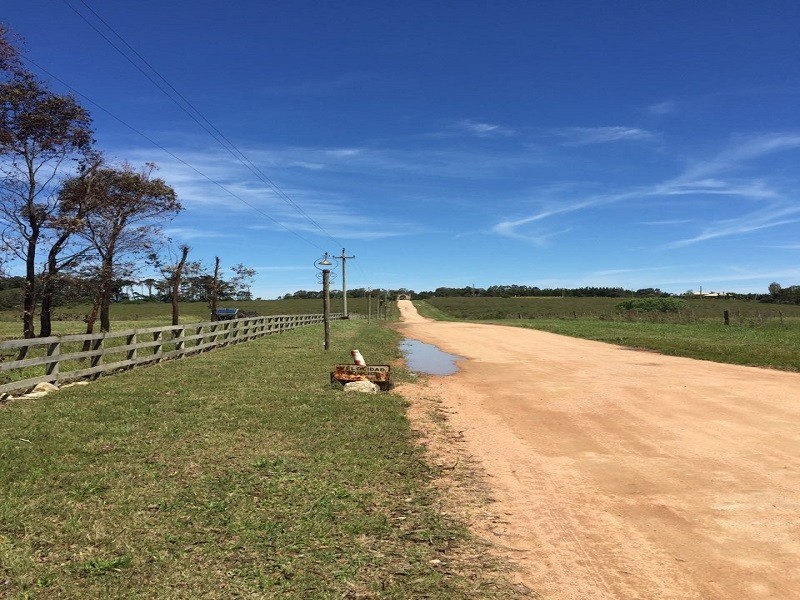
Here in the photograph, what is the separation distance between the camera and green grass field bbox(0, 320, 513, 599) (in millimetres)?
3525

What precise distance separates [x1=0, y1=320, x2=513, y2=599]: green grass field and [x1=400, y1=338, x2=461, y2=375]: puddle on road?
7.27m

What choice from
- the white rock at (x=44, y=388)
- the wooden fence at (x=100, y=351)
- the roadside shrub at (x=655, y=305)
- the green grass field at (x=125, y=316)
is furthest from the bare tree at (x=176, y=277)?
the roadside shrub at (x=655, y=305)

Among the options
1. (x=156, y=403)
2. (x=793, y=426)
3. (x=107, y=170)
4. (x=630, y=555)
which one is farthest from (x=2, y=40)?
(x=793, y=426)

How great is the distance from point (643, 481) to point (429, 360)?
534 inches

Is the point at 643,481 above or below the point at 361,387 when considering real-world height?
below

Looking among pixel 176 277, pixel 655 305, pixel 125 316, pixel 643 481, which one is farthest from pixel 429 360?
pixel 655 305

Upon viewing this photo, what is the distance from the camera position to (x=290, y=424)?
784 cm

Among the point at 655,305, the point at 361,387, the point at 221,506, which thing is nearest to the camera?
the point at 221,506

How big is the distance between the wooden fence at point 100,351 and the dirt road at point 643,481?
7054 mm

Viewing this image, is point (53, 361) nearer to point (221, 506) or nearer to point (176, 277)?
point (221, 506)

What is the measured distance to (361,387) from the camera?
35.6 ft

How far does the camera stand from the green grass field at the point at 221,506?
3525mm

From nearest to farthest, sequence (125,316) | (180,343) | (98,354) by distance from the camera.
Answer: (98,354), (180,343), (125,316)

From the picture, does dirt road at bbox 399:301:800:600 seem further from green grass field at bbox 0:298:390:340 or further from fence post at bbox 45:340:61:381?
green grass field at bbox 0:298:390:340
